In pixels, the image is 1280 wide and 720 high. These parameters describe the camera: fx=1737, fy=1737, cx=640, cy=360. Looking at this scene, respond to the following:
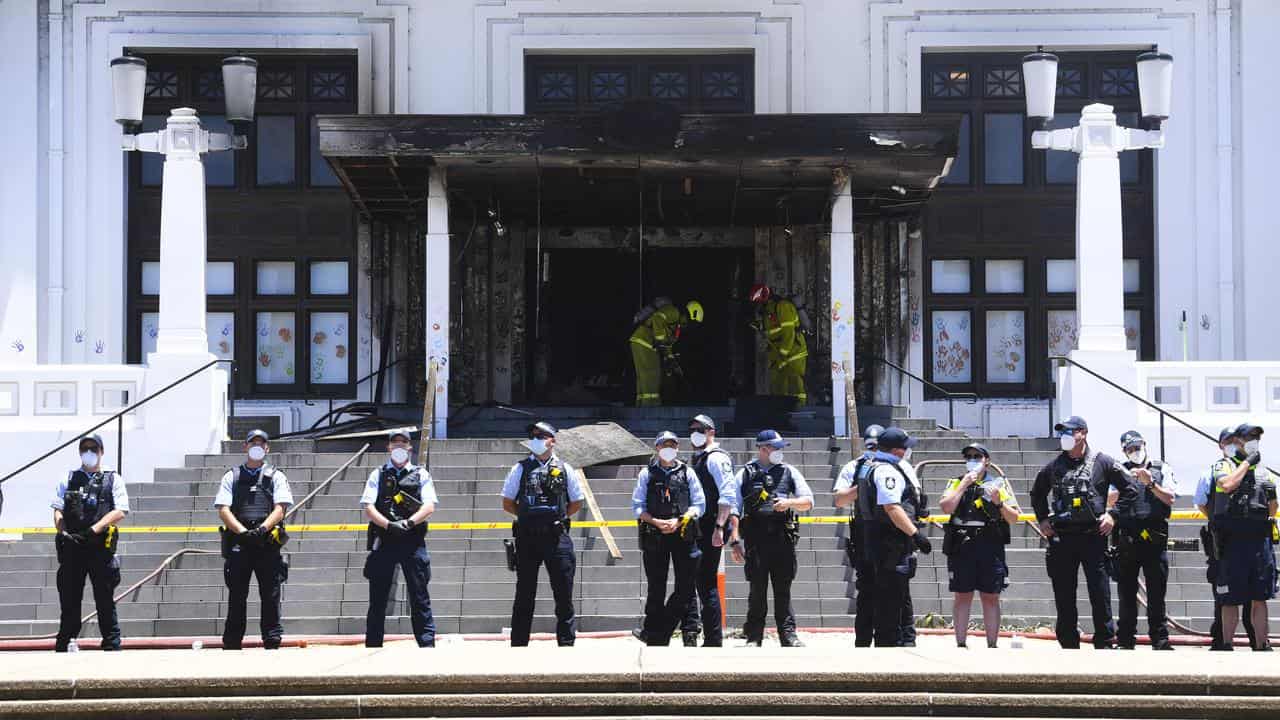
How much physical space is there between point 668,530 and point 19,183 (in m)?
15.0

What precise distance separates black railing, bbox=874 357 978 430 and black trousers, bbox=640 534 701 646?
11.7 metres

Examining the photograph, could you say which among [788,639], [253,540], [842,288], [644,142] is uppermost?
[644,142]

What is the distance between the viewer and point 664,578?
13.0 m

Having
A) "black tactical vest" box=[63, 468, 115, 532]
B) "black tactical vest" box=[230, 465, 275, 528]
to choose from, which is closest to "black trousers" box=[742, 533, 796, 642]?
"black tactical vest" box=[230, 465, 275, 528]

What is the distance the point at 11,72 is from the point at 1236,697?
2002 cm

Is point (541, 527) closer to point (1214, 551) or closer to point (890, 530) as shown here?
point (890, 530)

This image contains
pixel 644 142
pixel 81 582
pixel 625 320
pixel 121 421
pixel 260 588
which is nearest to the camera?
pixel 260 588

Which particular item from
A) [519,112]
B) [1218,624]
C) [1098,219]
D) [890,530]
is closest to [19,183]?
[519,112]

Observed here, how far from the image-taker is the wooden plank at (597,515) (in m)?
16.2

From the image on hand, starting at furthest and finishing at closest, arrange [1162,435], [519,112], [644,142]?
1. [519,112]
2. [644,142]
3. [1162,435]

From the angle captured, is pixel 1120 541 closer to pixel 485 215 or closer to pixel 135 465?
pixel 135 465

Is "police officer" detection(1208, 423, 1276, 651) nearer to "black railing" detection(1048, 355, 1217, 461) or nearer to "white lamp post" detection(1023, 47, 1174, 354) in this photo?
"black railing" detection(1048, 355, 1217, 461)

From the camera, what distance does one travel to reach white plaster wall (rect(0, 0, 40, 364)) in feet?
78.9

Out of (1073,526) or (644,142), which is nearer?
(1073,526)
